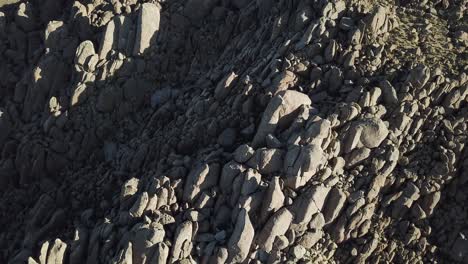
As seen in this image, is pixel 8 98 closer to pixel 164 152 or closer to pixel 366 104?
pixel 164 152

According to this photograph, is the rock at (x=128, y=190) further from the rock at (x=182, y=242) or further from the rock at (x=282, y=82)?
the rock at (x=282, y=82)

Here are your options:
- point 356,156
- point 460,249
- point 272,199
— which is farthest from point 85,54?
point 460,249

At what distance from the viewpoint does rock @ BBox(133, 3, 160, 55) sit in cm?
3928

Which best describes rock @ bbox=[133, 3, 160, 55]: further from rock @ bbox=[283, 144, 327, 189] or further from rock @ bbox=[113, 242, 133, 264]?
rock @ bbox=[113, 242, 133, 264]

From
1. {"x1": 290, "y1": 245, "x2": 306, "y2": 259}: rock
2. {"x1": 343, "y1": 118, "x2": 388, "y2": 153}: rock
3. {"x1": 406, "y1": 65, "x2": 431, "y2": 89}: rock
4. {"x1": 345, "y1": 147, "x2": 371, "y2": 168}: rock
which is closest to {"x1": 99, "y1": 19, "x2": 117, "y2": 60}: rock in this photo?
{"x1": 343, "y1": 118, "x2": 388, "y2": 153}: rock

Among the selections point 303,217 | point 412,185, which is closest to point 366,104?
point 412,185

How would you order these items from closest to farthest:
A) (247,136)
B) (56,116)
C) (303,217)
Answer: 1. (303,217)
2. (247,136)
3. (56,116)

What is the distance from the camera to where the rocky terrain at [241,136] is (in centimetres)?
3170

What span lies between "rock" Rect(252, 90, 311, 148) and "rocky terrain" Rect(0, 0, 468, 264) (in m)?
0.09

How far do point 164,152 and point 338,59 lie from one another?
12.7m

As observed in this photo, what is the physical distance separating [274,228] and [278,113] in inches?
269

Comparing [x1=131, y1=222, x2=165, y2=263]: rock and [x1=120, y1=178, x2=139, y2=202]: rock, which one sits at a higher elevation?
[x1=120, y1=178, x2=139, y2=202]: rock

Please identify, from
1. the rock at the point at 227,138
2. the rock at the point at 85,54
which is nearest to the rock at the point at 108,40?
the rock at the point at 85,54

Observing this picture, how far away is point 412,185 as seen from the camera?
107 ft
